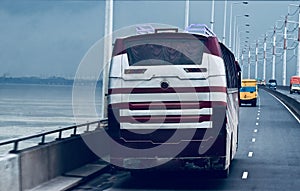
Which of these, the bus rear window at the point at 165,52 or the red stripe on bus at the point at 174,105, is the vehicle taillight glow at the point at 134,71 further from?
the red stripe on bus at the point at 174,105

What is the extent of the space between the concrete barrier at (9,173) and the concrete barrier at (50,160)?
0.93 ft

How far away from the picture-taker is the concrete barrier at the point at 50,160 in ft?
50.7

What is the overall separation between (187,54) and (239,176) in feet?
14.3

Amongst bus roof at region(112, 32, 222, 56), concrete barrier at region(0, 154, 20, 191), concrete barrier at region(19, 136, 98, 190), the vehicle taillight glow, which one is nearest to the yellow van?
concrete barrier at region(19, 136, 98, 190)

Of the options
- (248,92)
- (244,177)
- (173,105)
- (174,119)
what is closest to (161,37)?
(173,105)

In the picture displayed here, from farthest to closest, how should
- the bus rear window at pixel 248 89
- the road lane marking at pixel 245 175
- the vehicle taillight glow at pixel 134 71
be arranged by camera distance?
the bus rear window at pixel 248 89, the road lane marking at pixel 245 175, the vehicle taillight glow at pixel 134 71

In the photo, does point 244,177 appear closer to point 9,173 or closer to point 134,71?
point 134,71

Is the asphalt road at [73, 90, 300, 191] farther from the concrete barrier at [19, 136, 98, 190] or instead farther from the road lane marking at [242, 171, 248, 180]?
the concrete barrier at [19, 136, 98, 190]

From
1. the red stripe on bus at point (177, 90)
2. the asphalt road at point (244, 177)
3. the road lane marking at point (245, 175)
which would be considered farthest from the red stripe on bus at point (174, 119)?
the road lane marking at point (245, 175)

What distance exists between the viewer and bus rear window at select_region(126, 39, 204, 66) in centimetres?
1723

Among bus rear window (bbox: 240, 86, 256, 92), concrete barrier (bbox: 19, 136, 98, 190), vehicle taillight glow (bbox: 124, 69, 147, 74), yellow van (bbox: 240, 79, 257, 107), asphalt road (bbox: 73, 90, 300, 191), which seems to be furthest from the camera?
yellow van (bbox: 240, 79, 257, 107)

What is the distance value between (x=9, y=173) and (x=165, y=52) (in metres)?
4.67

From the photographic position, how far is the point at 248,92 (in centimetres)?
6862

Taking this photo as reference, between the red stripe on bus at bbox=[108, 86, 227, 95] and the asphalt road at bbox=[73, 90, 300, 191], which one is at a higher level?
the red stripe on bus at bbox=[108, 86, 227, 95]
